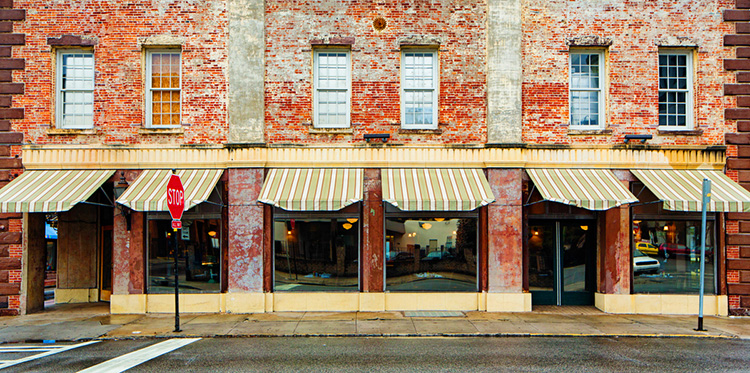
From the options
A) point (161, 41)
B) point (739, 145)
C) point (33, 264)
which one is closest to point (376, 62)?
point (161, 41)

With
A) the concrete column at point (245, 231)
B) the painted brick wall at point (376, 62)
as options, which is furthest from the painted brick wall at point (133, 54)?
the painted brick wall at point (376, 62)

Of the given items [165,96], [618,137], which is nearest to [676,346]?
[618,137]

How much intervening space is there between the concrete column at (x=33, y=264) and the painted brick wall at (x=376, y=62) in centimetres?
676

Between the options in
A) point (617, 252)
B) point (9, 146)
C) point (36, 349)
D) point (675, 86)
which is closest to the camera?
point (36, 349)

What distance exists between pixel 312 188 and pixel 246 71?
12.2 ft

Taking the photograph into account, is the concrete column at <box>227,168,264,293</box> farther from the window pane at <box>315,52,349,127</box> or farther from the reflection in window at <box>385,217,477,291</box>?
the reflection in window at <box>385,217,477,291</box>

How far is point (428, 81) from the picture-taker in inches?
544

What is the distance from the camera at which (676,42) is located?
13.6 metres

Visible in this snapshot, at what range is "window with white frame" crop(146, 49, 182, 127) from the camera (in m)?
13.7

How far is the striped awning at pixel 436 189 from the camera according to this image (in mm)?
12031

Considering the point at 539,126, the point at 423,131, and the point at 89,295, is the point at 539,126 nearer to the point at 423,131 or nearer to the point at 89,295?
the point at 423,131

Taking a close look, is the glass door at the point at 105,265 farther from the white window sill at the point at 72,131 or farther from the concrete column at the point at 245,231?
the concrete column at the point at 245,231

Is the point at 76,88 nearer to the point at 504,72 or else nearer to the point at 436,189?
the point at 436,189

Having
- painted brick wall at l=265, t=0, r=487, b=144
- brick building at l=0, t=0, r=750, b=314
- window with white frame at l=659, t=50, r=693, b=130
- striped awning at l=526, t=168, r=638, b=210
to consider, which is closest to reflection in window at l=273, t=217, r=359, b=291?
brick building at l=0, t=0, r=750, b=314
